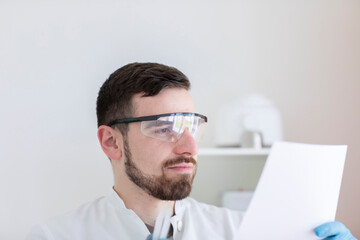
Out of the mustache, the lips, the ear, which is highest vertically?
the ear

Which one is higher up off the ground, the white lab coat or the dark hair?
the dark hair

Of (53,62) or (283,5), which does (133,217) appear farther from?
(283,5)

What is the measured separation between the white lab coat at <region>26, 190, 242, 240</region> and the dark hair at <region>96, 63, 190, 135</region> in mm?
309

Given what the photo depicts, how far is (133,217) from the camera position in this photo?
1444 millimetres

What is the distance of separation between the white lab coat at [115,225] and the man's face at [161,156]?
13 cm

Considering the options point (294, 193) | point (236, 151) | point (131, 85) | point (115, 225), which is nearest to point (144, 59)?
point (236, 151)

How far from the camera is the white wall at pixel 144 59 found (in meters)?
2.17

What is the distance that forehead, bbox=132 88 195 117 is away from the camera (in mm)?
1426

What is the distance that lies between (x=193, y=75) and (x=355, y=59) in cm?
105

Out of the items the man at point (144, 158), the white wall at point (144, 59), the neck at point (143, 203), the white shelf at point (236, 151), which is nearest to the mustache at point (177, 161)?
the man at point (144, 158)

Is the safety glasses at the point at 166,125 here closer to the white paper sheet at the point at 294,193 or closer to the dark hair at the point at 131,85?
the dark hair at the point at 131,85

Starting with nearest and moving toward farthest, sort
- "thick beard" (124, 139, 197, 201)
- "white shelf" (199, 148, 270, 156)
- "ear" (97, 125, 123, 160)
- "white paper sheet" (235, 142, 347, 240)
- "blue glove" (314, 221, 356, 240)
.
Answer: "white paper sheet" (235, 142, 347, 240)
"blue glove" (314, 221, 356, 240)
"thick beard" (124, 139, 197, 201)
"ear" (97, 125, 123, 160)
"white shelf" (199, 148, 270, 156)

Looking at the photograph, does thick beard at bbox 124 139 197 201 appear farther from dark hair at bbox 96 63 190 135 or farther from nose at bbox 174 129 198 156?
dark hair at bbox 96 63 190 135

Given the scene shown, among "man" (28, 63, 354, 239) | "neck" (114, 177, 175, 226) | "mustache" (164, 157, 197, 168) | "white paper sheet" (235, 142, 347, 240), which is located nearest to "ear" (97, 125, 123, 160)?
"man" (28, 63, 354, 239)
